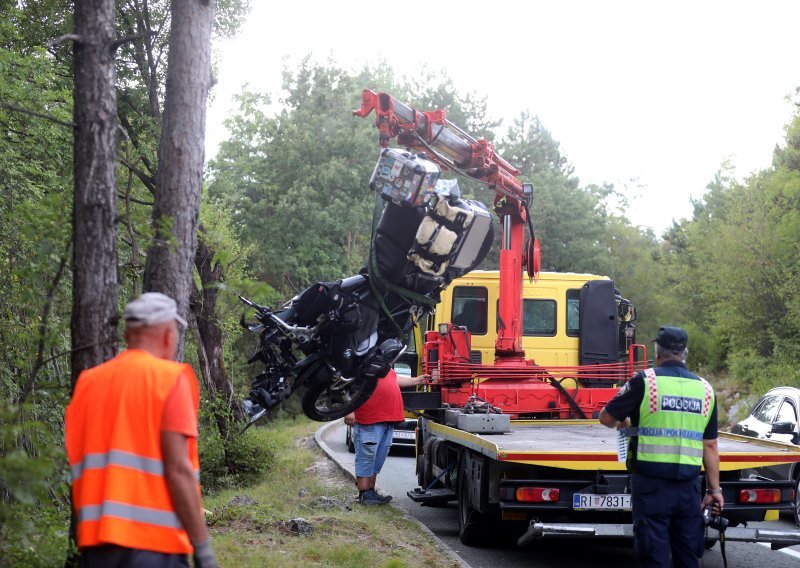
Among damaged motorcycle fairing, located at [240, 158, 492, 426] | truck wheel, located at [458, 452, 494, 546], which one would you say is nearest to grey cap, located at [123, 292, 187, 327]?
damaged motorcycle fairing, located at [240, 158, 492, 426]

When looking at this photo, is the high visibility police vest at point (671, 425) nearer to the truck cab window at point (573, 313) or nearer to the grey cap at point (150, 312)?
the grey cap at point (150, 312)

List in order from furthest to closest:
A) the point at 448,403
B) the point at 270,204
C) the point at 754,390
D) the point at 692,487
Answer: the point at 270,204
the point at 754,390
the point at 448,403
the point at 692,487

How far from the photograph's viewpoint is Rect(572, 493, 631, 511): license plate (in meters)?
8.16

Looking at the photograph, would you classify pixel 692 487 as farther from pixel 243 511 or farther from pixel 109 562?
pixel 243 511

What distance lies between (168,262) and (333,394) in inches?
113

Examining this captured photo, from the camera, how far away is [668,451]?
20.0 ft

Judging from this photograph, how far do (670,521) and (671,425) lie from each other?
550 mm

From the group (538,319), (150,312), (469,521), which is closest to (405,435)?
(538,319)

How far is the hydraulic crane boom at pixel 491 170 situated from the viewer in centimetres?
1084

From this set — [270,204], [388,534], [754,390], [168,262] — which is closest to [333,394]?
[388,534]

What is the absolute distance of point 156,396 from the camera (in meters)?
3.87

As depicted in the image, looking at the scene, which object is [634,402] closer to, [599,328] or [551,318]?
[599,328]

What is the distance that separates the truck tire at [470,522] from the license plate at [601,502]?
136cm

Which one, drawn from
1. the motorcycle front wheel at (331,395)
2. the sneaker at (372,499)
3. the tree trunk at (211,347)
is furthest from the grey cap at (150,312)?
the tree trunk at (211,347)
